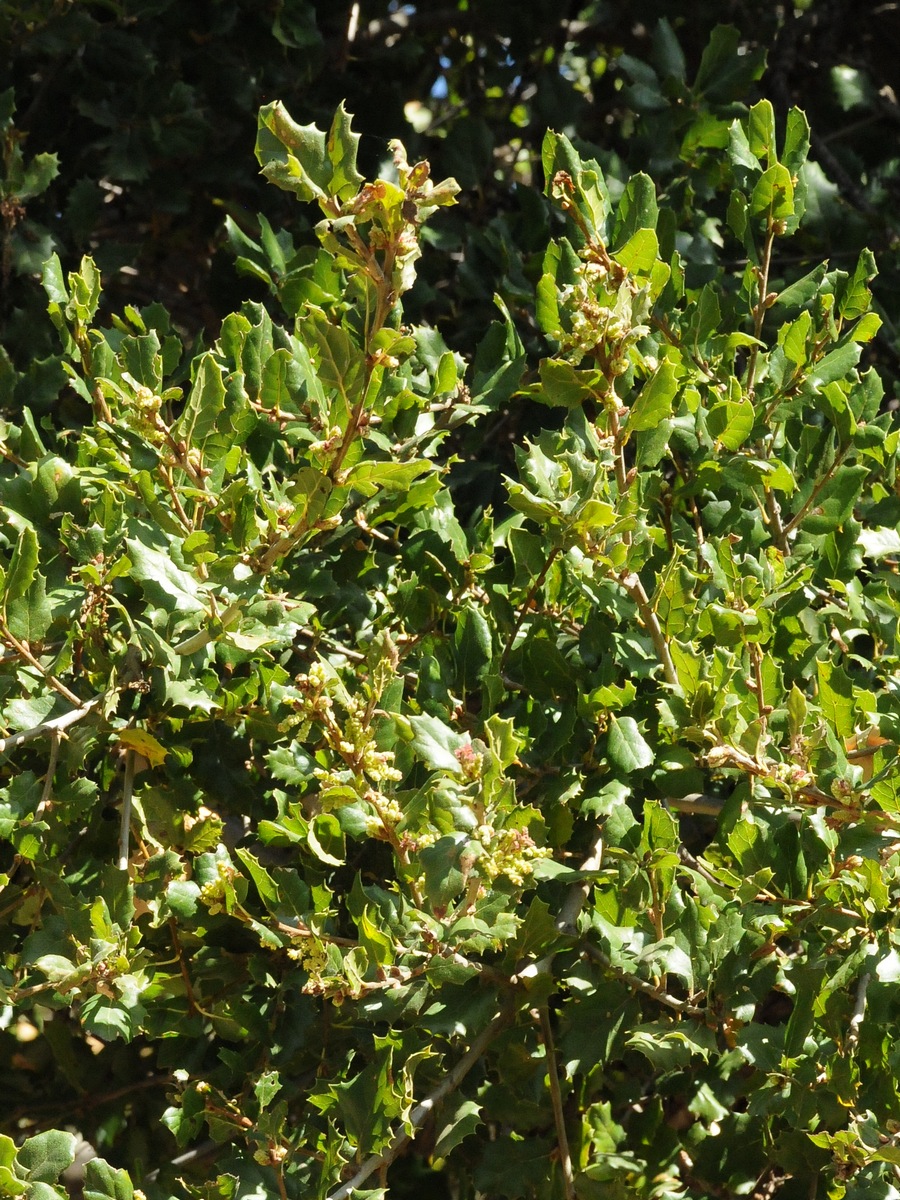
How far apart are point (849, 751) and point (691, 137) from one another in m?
1.22

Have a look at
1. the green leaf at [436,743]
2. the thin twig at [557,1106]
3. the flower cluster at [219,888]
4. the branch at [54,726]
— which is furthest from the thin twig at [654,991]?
the branch at [54,726]

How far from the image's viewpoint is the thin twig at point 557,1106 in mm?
1630

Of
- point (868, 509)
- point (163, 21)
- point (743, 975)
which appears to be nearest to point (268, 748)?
point (743, 975)

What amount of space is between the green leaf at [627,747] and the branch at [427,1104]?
0.35m

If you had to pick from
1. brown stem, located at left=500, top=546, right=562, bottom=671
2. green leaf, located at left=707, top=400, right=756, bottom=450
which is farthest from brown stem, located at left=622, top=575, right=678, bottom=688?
green leaf, located at left=707, top=400, right=756, bottom=450

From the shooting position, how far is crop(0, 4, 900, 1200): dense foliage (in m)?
1.34

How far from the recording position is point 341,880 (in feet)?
6.05

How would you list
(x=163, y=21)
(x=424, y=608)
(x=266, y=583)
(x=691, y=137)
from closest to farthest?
(x=266, y=583), (x=424, y=608), (x=691, y=137), (x=163, y=21)

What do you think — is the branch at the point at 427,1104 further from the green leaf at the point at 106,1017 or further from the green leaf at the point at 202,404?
the green leaf at the point at 202,404

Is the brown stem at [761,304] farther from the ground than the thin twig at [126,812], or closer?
farther from the ground

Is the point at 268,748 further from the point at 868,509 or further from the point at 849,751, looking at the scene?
the point at 868,509

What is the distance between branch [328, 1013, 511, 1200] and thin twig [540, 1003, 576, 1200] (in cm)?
6

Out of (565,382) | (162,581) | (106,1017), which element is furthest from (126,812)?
(565,382)

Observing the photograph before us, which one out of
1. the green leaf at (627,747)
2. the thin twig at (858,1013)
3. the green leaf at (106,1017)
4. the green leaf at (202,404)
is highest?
the green leaf at (202,404)
